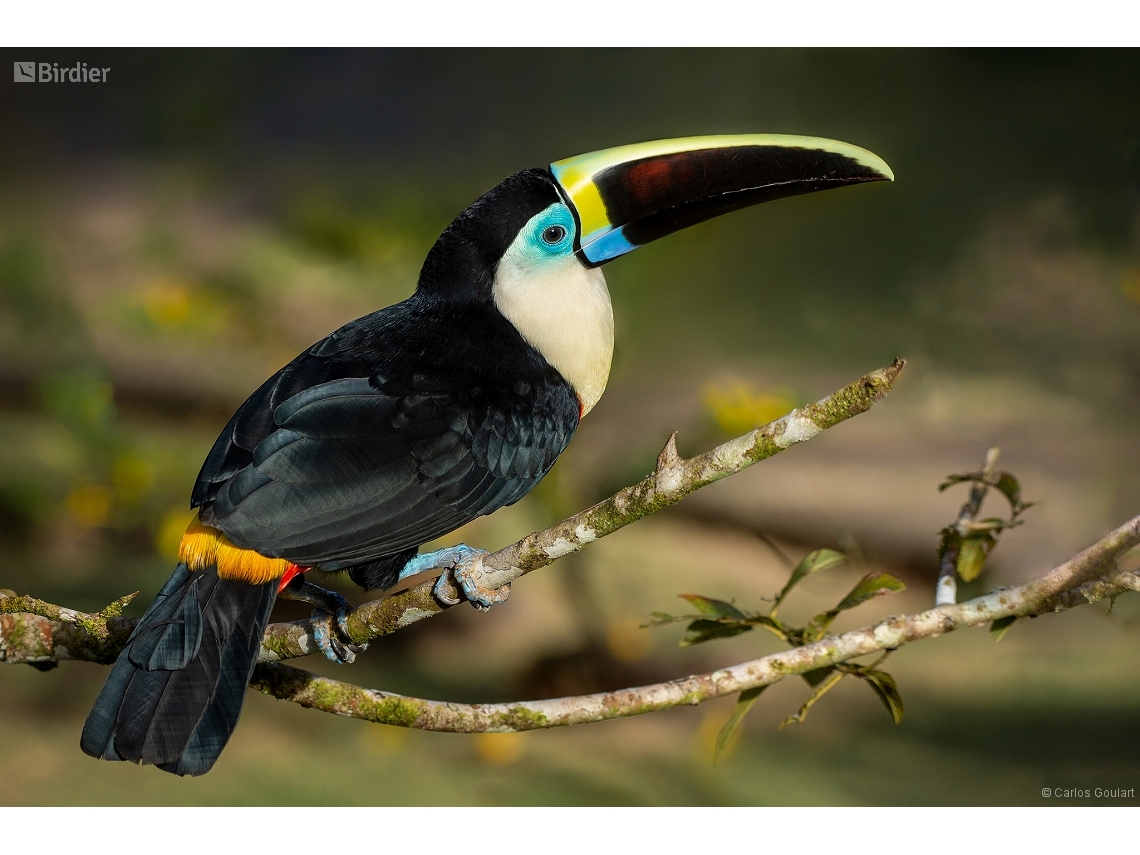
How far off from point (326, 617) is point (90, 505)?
6.78 ft

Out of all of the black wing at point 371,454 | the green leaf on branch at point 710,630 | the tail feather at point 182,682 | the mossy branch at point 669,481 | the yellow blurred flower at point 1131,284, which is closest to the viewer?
the mossy branch at point 669,481

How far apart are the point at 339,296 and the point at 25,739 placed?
1.53 m

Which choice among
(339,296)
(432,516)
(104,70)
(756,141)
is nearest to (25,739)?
(339,296)

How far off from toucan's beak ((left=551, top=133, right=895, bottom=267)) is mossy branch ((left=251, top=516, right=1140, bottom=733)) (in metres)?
0.69

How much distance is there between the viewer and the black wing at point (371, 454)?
1.42m

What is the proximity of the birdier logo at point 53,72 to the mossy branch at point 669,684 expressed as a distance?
1616 mm

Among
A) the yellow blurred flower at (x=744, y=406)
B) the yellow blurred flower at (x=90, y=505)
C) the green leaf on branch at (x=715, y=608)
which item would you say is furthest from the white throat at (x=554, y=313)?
the yellow blurred flower at (x=90, y=505)

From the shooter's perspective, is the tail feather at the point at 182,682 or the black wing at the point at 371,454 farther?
the black wing at the point at 371,454

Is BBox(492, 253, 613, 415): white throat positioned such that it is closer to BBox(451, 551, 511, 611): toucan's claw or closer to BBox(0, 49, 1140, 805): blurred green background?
BBox(451, 551, 511, 611): toucan's claw

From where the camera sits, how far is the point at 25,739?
3.00 meters

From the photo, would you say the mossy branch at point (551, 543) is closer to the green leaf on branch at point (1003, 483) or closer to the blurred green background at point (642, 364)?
the green leaf on branch at point (1003, 483)

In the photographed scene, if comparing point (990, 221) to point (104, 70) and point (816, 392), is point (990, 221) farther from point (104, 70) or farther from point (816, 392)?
point (104, 70)

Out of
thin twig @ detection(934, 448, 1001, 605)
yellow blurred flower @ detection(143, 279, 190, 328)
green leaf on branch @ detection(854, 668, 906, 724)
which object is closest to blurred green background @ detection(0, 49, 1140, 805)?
yellow blurred flower @ detection(143, 279, 190, 328)

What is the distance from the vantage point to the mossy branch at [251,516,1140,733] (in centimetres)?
152
